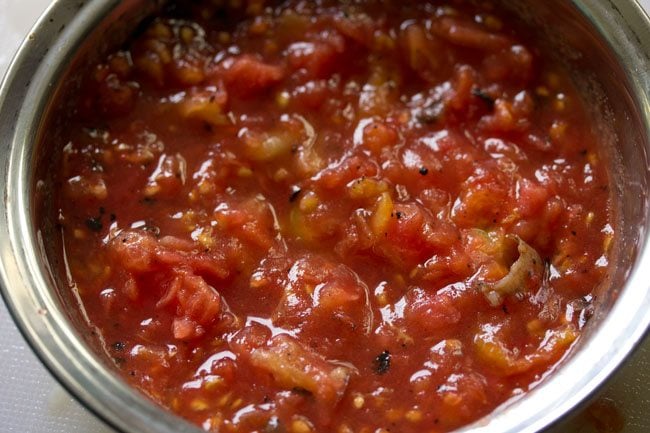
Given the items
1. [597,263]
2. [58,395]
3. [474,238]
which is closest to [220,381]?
[58,395]

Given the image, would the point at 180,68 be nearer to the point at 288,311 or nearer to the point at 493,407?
the point at 288,311

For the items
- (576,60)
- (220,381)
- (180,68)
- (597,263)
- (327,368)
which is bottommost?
(220,381)

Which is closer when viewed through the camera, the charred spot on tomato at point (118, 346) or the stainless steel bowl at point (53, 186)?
the stainless steel bowl at point (53, 186)

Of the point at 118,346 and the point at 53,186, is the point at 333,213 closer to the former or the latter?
the point at 118,346

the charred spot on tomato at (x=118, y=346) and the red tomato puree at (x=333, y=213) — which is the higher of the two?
the red tomato puree at (x=333, y=213)

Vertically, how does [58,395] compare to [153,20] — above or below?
below

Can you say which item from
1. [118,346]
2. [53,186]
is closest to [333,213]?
[118,346]
